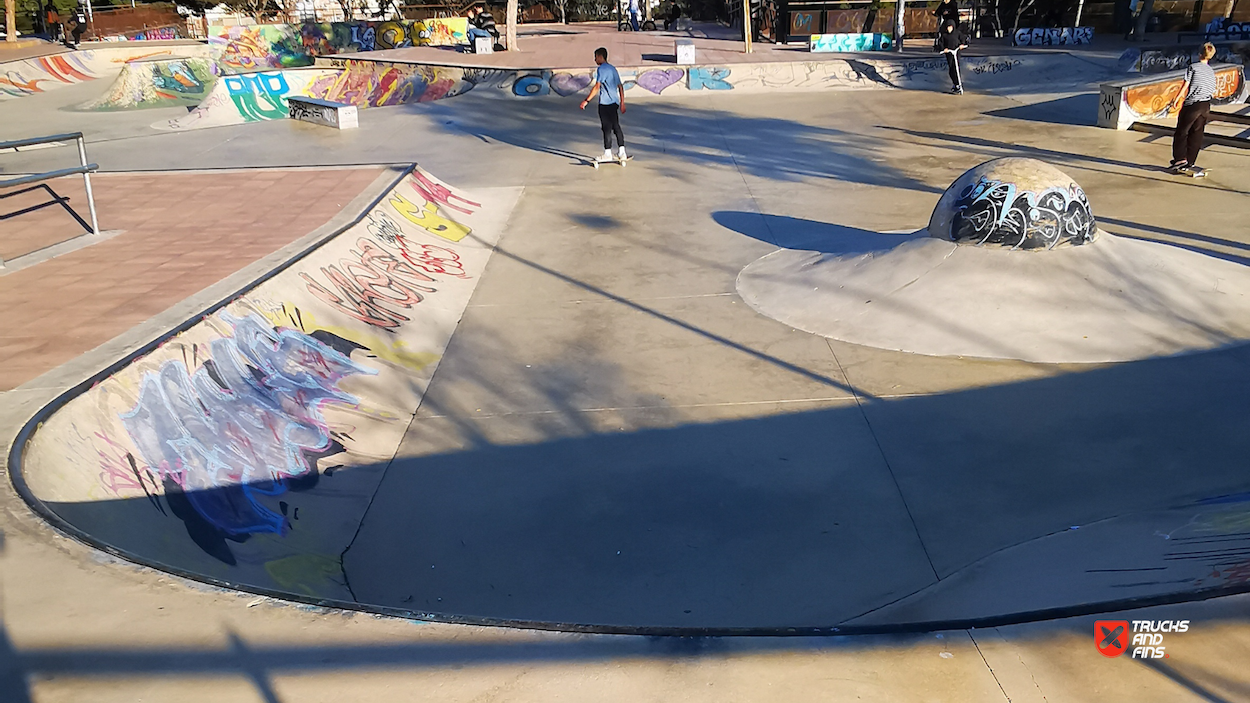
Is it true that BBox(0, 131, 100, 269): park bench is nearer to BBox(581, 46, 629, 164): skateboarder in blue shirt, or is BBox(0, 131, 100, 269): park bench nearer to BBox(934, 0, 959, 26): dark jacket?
BBox(581, 46, 629, 164): skateboarder in blue shirt

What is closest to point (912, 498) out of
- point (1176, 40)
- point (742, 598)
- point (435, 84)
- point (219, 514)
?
point (742, 598)

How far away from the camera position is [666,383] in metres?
7.41

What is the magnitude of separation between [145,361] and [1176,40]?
28517 mm

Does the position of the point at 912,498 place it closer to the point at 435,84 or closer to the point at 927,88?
the point at 927,88

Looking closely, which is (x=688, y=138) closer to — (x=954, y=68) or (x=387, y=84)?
(x=954, y=68)

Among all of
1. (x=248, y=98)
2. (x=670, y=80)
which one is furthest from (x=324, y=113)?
(x=670, y=80)

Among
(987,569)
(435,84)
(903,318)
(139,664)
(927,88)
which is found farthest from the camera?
(435,84)

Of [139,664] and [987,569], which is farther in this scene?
[987,569]

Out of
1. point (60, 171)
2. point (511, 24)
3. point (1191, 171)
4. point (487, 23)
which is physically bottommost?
point (1191, 171)

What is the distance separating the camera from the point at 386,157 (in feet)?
53.1

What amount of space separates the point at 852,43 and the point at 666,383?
71.8 ft

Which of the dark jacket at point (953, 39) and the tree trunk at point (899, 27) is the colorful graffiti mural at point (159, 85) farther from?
the dark jacket at point (953, 39)

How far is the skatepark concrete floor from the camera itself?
3125 mm

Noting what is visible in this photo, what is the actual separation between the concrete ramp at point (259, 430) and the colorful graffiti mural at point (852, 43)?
19995 mm
